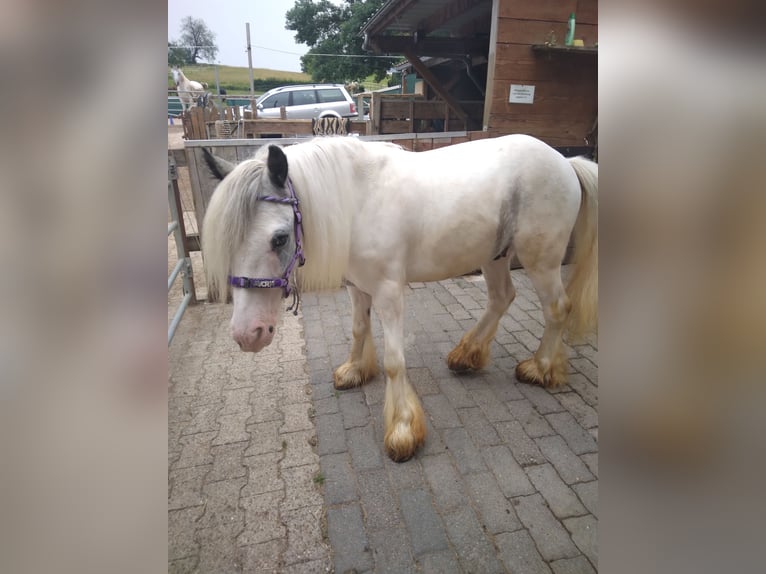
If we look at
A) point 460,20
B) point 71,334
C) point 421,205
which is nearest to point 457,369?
Result: point 421,205

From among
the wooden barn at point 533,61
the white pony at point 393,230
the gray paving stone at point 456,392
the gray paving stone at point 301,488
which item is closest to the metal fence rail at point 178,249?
the white pony at point 393,230

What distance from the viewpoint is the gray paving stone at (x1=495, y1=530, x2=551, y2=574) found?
5.45ft

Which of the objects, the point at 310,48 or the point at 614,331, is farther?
the point at 310,48

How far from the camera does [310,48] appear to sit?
33.3m

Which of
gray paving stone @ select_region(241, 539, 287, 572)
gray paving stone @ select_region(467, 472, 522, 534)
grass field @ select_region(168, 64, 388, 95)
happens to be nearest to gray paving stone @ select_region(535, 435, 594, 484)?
gray paving stone @ select_region(467, 472, 522, 534)

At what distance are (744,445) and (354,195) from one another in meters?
1.87

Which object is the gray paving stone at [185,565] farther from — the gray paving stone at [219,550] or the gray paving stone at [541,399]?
the gray paving stone at [541,399]

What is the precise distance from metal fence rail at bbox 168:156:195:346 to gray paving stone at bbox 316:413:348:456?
1.63 meters

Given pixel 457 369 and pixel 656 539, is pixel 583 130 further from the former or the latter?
pixel 656 539

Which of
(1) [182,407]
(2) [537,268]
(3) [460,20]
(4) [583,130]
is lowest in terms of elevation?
(1) [182,407]

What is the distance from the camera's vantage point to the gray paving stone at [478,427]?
2342mm

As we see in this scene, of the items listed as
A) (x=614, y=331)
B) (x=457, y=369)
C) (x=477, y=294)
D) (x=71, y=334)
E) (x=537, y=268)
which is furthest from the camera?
(x=477, y=294)

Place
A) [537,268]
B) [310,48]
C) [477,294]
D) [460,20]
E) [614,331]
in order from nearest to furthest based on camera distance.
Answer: [614,331], [537,268], [477,294], [460,20], [310,48]

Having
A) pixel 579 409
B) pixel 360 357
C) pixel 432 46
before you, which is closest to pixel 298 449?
pixel 360 357
